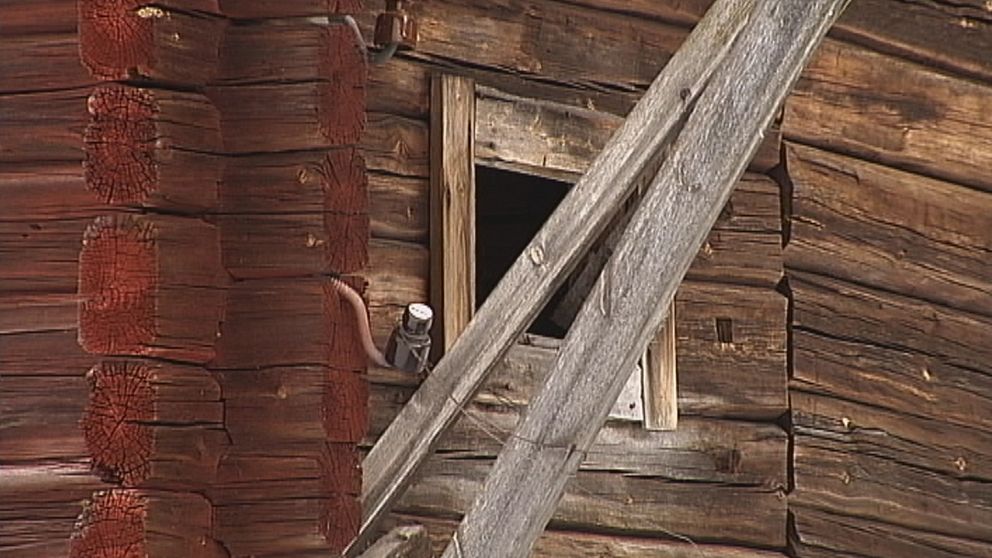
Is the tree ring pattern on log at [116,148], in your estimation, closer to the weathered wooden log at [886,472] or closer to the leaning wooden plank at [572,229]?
the leaning wooden plank at [572,229]

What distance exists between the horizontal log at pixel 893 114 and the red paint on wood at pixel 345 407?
7.66 feet

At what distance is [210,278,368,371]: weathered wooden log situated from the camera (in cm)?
457

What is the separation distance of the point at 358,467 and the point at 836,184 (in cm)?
251

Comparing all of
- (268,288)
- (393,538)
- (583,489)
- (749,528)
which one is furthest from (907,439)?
(268,288)

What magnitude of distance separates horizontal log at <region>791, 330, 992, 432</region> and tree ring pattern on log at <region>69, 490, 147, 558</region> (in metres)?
2.73

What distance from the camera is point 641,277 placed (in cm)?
488

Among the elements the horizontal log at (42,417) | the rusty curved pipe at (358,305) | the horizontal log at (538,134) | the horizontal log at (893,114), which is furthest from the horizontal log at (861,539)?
the horizontal log at (42,417)

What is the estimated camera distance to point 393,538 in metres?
5.09

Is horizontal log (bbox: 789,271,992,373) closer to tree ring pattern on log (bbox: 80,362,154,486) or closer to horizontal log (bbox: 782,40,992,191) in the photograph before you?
horizontal log (bbox: 782,40,992,191)

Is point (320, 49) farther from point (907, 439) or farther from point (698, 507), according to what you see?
point (907, 439)

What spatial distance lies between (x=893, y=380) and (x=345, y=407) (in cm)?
272

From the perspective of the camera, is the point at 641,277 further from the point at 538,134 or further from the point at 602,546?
the point at 602,546

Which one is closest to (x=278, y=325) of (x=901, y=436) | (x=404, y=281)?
(x=404, y=281)

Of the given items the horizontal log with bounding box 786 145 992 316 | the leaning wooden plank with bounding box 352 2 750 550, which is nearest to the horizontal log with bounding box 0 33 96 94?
the leaning wooden plank with bounding box 352 2 750 550
